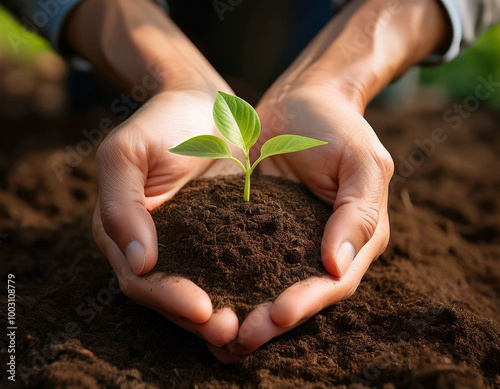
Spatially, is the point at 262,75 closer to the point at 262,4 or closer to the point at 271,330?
the point at 262,4

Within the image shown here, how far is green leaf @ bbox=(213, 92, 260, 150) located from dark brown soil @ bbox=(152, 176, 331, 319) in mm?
229

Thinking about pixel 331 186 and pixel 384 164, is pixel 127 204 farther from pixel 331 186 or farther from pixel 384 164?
pixel 384 164

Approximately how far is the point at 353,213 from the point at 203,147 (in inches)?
21.6

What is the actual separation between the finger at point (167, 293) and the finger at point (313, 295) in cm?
22

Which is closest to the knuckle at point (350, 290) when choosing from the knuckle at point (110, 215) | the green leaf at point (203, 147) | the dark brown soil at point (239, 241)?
the dark brown soil at point (239, 241)

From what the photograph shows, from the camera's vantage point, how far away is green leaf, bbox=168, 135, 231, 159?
1.39 metres

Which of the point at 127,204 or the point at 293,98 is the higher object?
the point at 127,204

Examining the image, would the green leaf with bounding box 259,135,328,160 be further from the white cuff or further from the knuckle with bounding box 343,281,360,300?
the white cuff

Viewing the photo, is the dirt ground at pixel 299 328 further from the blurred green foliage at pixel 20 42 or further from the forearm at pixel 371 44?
the blurred green foliage at pixel 20 42

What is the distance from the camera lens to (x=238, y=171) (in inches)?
72.4

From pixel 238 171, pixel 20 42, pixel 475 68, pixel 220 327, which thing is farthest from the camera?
pixel 20 42

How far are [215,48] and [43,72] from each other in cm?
209

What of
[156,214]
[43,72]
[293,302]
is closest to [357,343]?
[293,302]

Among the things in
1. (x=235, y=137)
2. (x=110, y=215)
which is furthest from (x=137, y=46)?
(x=110, y=215)
